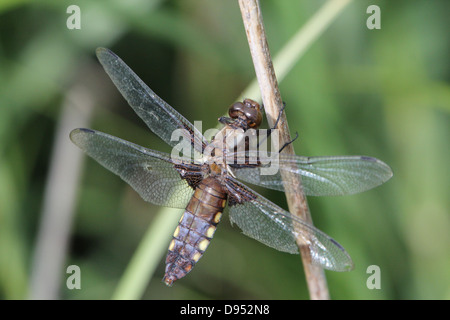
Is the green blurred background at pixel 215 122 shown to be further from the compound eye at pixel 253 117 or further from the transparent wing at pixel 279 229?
the transparent wing at pixel 279 229

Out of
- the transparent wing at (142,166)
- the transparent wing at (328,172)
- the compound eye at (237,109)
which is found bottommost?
the transparent wing at (328,172)

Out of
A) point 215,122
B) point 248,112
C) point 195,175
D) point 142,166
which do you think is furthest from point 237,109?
point 215,122

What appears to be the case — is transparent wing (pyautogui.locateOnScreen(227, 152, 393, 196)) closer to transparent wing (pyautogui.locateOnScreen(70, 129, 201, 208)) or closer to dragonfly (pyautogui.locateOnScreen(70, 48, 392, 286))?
dragonfly (pyautogui.locateOnScreen(70, 48, 392, 286))

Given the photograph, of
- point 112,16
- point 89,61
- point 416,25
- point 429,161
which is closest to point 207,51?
point 112,16

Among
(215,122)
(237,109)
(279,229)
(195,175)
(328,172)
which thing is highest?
(215,122)

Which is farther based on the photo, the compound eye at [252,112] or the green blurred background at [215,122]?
the green blurred background at [215,122]

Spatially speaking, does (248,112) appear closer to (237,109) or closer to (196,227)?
(237,109)

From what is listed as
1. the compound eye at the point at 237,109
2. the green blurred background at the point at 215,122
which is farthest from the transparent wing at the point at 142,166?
the green blurred background at the point at 215,122

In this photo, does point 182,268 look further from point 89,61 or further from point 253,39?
point 89,61
